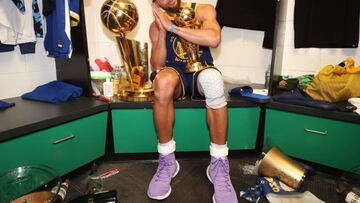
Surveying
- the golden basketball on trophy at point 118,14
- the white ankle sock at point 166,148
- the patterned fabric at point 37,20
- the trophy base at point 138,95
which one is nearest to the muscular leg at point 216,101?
the white ankle sock at point 166,148

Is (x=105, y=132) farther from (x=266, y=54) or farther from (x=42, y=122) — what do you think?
(x=266, y=54)

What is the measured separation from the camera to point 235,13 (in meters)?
1.78

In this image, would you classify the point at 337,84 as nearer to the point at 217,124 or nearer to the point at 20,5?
the point at 217,124

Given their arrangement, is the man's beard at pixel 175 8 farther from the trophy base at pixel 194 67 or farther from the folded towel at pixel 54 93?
the folded towel at pixel 54 93

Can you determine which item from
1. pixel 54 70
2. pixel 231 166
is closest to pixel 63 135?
pixel 54 70

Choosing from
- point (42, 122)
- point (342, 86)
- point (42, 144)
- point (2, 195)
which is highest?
point (342, 86)

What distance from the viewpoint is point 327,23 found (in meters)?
1.60

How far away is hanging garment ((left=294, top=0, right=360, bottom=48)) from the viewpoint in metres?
1.54

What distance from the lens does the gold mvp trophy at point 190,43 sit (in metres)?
1.36

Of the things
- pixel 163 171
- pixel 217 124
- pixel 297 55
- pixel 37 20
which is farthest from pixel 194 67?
pixel 37 20

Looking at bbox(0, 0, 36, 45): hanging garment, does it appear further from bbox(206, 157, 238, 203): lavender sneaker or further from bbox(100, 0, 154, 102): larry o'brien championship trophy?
bbox(206, 157, 238, 203): lavender sneaker

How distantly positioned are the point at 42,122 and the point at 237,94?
1082 millimetres

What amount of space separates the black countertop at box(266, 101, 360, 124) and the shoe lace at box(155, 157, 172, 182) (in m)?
0.69

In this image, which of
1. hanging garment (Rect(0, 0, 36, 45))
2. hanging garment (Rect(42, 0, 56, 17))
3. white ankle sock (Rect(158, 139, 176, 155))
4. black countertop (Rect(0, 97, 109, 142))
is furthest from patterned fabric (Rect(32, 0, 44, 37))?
white ankle sock (Rect(158, 139, 176, 155))
